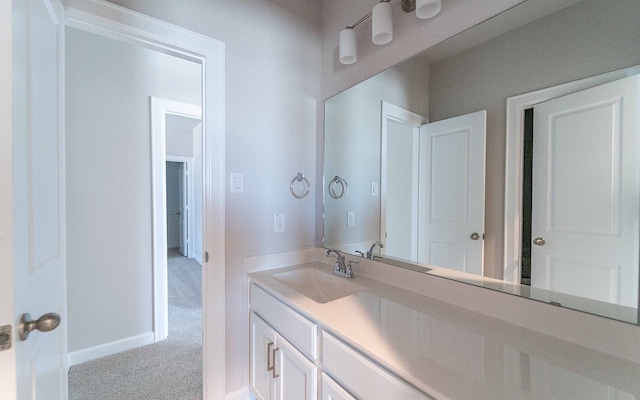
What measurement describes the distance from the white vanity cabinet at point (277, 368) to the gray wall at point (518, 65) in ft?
2.81

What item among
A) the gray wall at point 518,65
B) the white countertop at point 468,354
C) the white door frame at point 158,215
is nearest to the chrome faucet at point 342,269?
the white countertop at point 468,354

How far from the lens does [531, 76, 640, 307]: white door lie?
0.77 m

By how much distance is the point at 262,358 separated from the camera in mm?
1425

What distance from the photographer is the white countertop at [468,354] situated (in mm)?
609

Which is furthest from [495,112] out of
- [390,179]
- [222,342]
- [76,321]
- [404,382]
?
A: [76,321]

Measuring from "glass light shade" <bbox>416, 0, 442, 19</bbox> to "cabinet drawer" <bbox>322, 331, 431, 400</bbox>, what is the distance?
1405 millimetres

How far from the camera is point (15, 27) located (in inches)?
24.6

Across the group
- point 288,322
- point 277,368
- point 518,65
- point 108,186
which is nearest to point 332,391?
point 288,322

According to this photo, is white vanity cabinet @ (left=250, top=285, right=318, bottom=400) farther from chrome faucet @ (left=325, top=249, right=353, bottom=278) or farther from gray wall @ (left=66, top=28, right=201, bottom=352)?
gray wall @ (left=66, top=28, right=201, bottom=352)

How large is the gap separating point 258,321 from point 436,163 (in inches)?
49.7

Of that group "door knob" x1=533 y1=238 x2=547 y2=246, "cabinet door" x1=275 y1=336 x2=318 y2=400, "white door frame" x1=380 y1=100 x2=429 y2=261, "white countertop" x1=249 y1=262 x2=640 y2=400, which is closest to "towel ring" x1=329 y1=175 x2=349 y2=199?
"white door frame" x1=380 y1=100 x2=429 y2=261

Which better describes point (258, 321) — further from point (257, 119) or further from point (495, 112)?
point (495, 112)

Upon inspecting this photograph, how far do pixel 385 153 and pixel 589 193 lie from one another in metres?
0.90

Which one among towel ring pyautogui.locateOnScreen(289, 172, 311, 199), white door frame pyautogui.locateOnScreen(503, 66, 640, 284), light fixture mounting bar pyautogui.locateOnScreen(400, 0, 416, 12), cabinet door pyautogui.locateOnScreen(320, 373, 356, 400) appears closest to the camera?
cabinet door pyautogui.locateOnScreen(320, 373, 356, 400)
